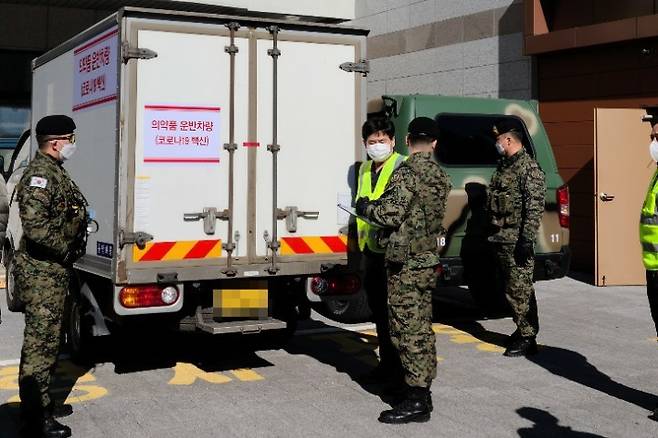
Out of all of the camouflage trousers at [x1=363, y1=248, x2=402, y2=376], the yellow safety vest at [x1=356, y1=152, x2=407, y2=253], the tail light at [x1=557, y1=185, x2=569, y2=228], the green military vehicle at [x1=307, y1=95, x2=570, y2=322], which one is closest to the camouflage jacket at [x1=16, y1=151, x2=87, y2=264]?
the yellow safety vest at [x1=356, y1=152, x2=407, y2=253]

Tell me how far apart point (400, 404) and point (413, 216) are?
3.92ft

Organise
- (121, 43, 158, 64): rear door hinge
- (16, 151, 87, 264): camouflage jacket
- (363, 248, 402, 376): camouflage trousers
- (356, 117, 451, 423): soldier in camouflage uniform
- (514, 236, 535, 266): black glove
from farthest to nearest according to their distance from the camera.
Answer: (514, 236, 535, 266): black glove, (363, 248, 402, 376): camouflage trousers, (121, 43, 158, 64): rear door hinge, (356, 117, 451, 423): soldier in camouflage uniform, (16, 151, 87, 264): camouflage jacket

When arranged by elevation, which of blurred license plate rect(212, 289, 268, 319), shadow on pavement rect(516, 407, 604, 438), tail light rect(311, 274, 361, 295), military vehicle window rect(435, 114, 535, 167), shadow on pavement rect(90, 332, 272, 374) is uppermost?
military vehicle window rect(435, 114, 535, 167)

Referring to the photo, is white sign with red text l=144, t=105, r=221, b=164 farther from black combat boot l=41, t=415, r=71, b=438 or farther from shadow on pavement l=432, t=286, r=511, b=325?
shadow on pavement l=432, t=286, r=511, b=325

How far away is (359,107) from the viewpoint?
20.8ft

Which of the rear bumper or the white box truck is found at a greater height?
the white box truck

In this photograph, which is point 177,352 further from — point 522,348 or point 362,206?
point 522,348

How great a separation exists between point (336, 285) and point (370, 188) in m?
1.08

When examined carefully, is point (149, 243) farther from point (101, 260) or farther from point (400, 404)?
point (400, 404)

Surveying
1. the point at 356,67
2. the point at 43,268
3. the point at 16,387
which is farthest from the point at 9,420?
the point at 356,67

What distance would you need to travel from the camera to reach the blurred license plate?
19.5 ft

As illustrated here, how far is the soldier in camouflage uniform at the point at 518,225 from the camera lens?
685 cm

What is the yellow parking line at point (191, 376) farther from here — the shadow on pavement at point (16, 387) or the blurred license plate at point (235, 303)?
the shadow on pavement at point (16, 387)

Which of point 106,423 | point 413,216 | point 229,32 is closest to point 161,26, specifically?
point 229,32
